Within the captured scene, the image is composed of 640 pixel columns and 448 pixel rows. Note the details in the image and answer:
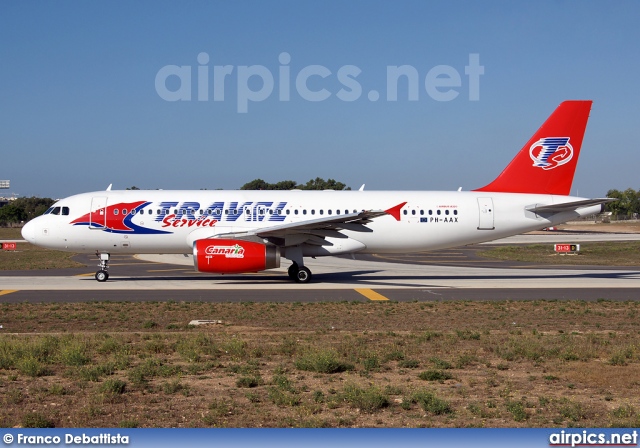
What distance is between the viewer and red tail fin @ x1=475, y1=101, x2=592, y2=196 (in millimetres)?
26719

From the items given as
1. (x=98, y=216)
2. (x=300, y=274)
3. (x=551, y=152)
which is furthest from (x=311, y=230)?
(x=551, y=152)

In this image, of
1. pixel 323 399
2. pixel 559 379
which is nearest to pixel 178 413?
pixel 323 399

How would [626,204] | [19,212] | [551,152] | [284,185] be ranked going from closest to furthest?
[551,152], [284,185], [19,212], [626,204]

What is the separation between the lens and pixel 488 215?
87.2 feet

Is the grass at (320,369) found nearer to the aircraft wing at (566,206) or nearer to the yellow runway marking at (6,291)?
the yellow runway marking at (6,291)

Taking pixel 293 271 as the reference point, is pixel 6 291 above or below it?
below

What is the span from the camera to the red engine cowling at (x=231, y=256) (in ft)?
75.0

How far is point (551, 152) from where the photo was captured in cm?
2677

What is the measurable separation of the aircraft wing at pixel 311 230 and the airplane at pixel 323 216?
0.13 ft

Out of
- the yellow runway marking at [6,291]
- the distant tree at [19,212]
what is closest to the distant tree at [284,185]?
the distant tree at [19,212]

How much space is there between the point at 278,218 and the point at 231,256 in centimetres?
323

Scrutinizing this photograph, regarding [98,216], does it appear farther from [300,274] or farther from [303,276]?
[303,276]

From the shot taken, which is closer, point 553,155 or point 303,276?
point 303,276

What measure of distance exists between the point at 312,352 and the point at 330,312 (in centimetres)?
584
